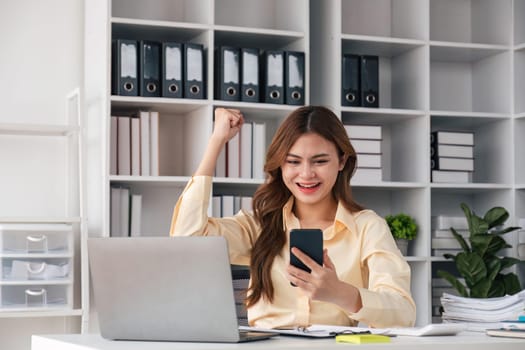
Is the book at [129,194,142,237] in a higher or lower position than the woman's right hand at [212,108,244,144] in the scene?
lower

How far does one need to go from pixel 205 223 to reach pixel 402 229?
5.74 feet

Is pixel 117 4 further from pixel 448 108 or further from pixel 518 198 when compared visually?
pixel 518 198

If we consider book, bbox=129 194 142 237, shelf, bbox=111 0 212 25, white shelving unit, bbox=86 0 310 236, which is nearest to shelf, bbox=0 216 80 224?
white shelving unit, bbox=86 0 310 236

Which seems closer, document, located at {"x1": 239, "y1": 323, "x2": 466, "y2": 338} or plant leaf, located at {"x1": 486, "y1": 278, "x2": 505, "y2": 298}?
document, located at {"x1": 239, "y1": 323, "x2": 466, "y2": 338}

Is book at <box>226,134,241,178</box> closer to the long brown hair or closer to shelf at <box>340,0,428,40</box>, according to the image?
shelf at <box>340,0,428,40</box>

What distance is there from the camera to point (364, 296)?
6.93 feet

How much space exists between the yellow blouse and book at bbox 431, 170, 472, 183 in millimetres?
1738

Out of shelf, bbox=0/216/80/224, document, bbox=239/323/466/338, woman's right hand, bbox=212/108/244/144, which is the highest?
woman's right hand, bbox=212/108/244/144

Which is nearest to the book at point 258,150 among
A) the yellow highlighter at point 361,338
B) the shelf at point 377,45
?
the shelf at point 377,45

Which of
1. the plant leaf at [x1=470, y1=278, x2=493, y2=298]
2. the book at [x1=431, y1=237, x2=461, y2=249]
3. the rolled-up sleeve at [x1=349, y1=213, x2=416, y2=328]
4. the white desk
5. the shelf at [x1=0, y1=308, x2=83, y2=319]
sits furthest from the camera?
the book at [x1=431, y1=237, x2=461, y2=249]

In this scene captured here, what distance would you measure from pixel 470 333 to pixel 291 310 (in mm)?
518

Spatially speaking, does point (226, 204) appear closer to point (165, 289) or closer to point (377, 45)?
point (377, 45)

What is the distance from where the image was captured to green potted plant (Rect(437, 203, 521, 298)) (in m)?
3.97

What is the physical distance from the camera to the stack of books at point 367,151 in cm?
407
